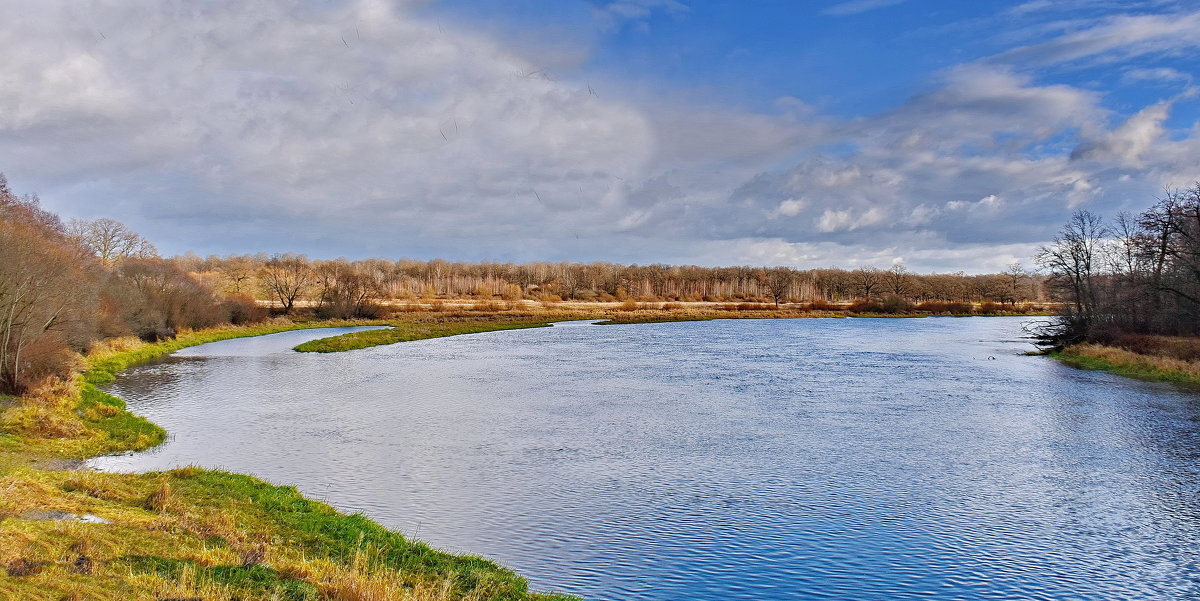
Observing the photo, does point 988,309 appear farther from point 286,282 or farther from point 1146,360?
point 286,282

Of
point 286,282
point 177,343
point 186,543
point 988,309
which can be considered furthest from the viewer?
point 988,309

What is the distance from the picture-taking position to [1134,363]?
34344mm

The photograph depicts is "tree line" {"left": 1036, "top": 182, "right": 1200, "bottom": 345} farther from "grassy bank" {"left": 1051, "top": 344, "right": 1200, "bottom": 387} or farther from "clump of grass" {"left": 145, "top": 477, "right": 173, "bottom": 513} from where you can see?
"clump of grass" {"left": 145, "top": 477, "right": 173, "bottom": 513}

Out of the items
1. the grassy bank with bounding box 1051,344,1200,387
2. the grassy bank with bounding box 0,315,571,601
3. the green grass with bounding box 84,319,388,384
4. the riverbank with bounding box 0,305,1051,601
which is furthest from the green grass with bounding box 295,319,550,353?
the grassy bank with bounding box 1051,344,1200,387

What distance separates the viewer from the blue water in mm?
10047

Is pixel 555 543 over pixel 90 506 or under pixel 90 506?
under

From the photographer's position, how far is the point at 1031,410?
2322 cm

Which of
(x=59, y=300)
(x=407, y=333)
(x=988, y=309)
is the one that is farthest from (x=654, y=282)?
(x=59, y=300)

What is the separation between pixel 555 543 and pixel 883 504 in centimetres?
572

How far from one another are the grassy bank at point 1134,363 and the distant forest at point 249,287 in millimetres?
9315

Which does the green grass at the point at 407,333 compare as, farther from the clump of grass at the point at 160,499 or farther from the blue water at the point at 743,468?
the clump of grass at the point at 160,499

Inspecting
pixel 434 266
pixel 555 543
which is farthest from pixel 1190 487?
pixel 434 266

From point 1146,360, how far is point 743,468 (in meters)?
27.7

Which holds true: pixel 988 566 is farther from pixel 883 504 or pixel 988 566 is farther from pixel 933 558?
pixel 883 504
